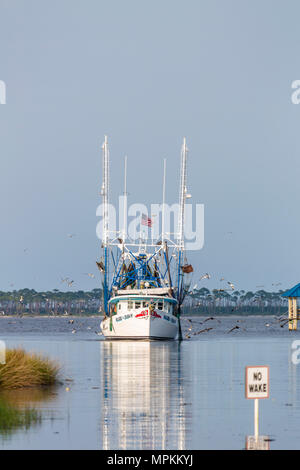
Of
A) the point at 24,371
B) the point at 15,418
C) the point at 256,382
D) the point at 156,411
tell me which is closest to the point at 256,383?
the point at 256,382

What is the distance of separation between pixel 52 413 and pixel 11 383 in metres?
6.59

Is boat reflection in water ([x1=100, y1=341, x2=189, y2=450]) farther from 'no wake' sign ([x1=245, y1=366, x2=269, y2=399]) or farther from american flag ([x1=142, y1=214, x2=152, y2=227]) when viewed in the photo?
american flag ([x1=142, y1=214, x2=152, y2=227])

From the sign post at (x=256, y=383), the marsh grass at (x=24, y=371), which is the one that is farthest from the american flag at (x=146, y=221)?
the sign post at (x=256, y=383)

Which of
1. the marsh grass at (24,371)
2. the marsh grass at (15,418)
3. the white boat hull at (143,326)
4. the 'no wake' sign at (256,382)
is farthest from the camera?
the white boat hull at (143,326)

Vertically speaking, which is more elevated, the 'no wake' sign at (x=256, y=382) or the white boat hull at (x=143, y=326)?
the white boat hull at (x=143, y=326)

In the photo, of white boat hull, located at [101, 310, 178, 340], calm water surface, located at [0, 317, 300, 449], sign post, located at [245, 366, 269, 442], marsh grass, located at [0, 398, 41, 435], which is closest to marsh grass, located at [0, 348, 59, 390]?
calm water surface, located at [0, 317, 300, 449]

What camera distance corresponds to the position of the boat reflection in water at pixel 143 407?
21141mm

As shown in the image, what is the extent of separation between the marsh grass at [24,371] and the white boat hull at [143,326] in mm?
54072

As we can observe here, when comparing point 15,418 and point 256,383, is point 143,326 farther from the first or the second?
point 256,383

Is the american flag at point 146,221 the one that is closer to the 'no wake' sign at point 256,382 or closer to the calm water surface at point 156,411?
the calm water surface at point 156,411

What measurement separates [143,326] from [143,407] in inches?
2446

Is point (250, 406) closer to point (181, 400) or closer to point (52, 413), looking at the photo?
point (181, 400)

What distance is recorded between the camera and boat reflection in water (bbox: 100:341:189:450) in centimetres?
2114

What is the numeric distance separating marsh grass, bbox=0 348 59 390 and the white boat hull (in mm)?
54072
